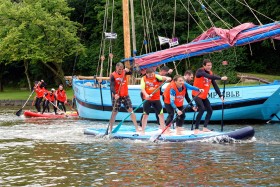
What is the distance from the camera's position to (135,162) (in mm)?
12984

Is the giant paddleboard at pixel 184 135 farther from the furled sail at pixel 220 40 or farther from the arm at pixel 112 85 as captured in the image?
the furled sail at pixel 220 40

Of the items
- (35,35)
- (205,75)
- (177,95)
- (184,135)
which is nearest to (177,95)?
(177,95)

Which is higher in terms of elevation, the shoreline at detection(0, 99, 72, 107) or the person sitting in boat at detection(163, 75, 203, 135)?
the person sitting in boat at detection(163, 75, 203, 135)

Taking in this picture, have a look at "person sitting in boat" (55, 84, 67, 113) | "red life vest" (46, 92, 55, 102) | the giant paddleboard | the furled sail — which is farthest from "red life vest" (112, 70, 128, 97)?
"red life vest" (46, 92, 55, 102)

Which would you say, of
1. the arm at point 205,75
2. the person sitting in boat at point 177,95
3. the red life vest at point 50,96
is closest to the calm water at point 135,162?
the person sitting in boat at point 177,95

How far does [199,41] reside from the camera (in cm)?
2303

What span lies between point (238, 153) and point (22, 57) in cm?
4205

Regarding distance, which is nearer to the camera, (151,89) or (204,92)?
(204,92)

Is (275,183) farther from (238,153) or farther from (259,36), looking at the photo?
(259,36)

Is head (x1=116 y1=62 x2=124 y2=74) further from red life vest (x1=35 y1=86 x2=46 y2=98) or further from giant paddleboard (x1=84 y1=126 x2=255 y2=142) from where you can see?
red life vest (x1=35 y1=86 x2=46 y2=98)

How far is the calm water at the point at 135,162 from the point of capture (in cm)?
1090

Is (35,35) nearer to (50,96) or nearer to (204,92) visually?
(50,96)

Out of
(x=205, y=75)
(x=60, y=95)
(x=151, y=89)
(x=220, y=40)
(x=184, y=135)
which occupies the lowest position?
(x=184, y=135)

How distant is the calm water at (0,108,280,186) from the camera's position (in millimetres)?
10898
